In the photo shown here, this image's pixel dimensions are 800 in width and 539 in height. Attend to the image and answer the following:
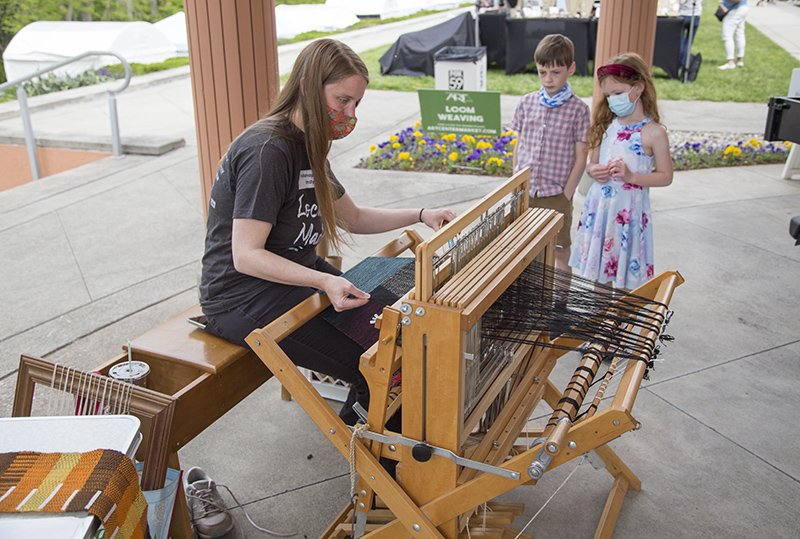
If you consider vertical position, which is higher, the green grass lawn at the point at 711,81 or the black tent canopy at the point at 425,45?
the black tent canopy at the point at 425,45

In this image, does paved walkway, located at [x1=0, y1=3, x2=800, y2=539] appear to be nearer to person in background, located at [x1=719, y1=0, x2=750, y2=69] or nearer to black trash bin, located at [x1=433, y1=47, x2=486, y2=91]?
black trash bin, located at [x1=433, y1=47, x2=486, y2=91]

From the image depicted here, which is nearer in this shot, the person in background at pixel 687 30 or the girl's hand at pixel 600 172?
the girl's hand at pixel 600 172

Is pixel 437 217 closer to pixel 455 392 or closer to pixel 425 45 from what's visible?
pixel 455 392

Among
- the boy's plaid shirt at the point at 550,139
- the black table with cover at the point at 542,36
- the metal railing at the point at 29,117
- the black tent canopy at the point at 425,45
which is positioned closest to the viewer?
the boy's plaid shirt at the point at 550,139

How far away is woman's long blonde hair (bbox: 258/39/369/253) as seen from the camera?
85.0 inches

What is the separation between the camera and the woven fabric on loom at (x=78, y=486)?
139cm

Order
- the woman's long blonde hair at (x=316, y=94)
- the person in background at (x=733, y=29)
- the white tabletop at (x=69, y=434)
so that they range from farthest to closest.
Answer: the person in background at (x=733, y=29)
the woman's long blonde hair at (x=316, y=94)
the white tabletop at (x=69, y=434)

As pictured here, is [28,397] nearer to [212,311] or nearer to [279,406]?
[212,311]

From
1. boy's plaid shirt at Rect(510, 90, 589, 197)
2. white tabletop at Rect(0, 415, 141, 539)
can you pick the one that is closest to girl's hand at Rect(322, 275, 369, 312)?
white tabletop at Rect(0, 415, 141, 539)

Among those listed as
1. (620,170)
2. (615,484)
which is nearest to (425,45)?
(620,170)

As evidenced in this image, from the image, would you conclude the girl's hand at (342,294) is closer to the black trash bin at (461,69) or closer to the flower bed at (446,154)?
the flower bed at (446,154)

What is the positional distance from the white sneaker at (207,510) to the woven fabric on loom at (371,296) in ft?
2.70

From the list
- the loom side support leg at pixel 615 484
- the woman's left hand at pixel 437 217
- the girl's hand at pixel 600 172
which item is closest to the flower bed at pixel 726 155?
the girl's hand at pixel 600 172

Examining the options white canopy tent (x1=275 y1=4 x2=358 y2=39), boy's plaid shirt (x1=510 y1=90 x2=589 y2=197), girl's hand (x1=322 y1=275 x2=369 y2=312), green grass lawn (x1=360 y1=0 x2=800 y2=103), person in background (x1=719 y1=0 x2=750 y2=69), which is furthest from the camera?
white canopy tent (x1=275 y1=4 x2=358 y2=39)
